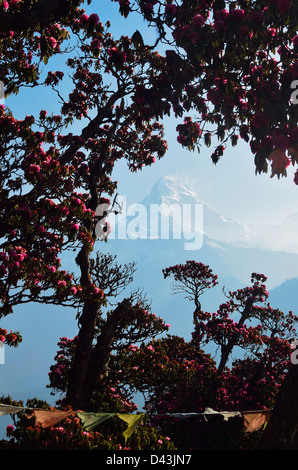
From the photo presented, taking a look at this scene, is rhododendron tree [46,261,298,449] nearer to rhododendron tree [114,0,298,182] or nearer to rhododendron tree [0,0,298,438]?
rhododendron tree [0,0,298,438]

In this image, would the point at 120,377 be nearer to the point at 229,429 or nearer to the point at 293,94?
the point at 229,429

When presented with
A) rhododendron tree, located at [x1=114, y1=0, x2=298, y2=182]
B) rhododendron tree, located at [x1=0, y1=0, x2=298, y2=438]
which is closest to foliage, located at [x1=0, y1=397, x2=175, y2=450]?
rhododendron tree, located at [x1=0, y1=0, x2=298, y2=438]

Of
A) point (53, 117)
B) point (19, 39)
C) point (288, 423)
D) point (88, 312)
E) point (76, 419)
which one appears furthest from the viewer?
point (88, 312)

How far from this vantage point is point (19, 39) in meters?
7.66

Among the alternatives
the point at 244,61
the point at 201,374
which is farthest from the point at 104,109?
the point at 201,374

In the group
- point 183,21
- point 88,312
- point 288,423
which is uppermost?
point 183,21

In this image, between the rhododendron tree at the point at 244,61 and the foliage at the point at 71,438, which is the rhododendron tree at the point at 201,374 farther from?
the rhododendron tree at the point at 244,61

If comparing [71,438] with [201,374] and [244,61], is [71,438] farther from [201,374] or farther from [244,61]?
[201,374]

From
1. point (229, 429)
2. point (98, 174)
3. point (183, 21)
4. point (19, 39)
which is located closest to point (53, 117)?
point (19, 39)

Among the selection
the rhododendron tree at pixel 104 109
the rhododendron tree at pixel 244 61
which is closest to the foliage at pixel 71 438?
the rhododendron tree at pixel 104 109

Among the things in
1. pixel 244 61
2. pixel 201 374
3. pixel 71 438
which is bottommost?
pixel 201 374

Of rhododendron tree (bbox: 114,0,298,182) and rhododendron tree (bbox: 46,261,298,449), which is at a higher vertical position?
rhododendron tree (bbox: 114,0,298,182)

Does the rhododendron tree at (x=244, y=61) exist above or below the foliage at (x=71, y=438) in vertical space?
above
